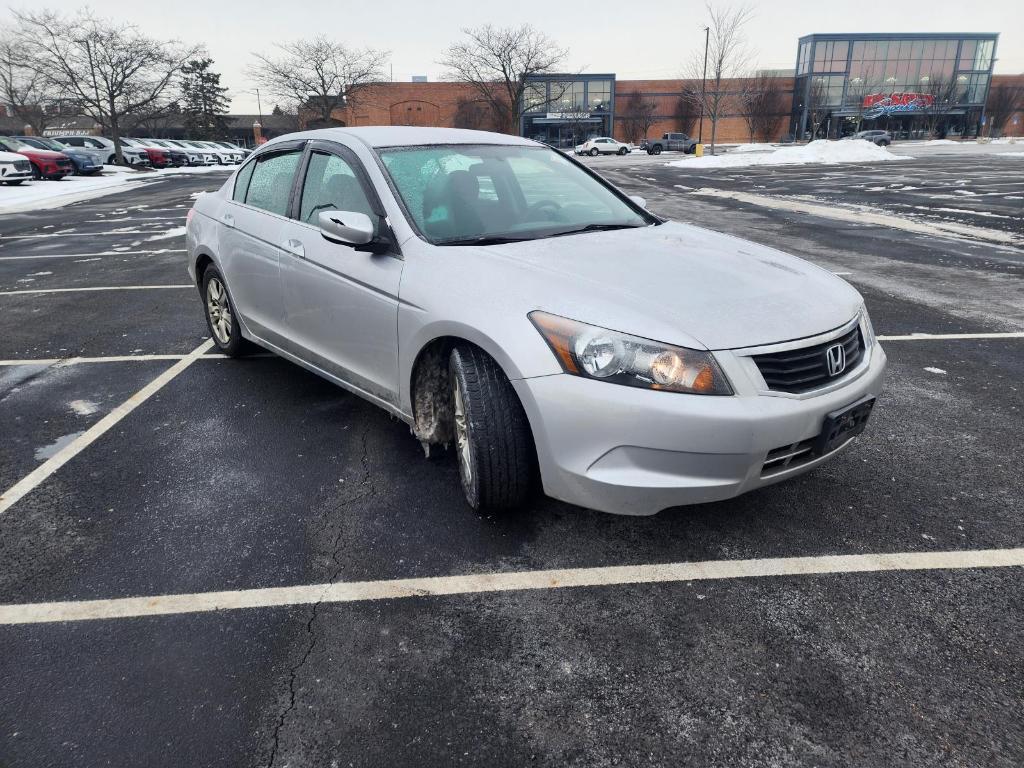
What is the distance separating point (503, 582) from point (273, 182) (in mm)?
3000

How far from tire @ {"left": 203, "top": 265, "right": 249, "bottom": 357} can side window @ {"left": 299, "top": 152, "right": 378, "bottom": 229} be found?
47.5 inches

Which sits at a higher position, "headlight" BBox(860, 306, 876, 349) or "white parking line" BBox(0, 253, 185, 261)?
"headlight" BBox(860, 306, 876, 349)

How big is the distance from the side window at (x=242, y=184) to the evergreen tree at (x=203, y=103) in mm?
76838

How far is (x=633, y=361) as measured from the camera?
8.06 ft

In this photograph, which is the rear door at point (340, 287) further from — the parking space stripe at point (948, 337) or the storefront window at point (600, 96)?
the storefront window at point (600, 96)

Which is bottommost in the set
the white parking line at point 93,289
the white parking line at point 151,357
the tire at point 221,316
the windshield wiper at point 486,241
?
the white parking line at point 93,289

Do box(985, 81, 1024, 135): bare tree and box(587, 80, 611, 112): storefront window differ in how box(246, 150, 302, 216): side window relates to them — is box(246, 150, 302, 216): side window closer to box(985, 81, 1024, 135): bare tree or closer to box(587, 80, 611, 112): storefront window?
box(587, 80, 611, 112): storefront window

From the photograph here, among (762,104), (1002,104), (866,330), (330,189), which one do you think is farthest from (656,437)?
(1002,104)

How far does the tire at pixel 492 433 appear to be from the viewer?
2.71 metres

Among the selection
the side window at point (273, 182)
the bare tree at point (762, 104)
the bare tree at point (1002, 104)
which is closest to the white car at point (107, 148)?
the side window at point (273, 182)

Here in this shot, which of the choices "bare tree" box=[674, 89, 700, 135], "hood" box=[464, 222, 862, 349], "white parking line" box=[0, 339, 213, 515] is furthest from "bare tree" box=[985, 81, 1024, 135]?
"white parking line" box=[0, 339, 213, 515]

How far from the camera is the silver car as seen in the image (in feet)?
8.02

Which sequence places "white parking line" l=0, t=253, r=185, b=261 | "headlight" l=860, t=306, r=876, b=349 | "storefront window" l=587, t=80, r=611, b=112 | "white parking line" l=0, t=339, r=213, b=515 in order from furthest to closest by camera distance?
1. "storefront window" l=587, t=80, r=611, b=112
2. "white parking line" l=0, t=253, r=185, b=261
3. "white parking line" l=0, t=339, r=213, b=515
4. "headlight" l=860, t=306, r=876, b=349

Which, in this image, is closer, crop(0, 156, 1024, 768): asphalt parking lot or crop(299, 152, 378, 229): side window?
crop(0, 156, 1024, 768): asphalt parking lot
